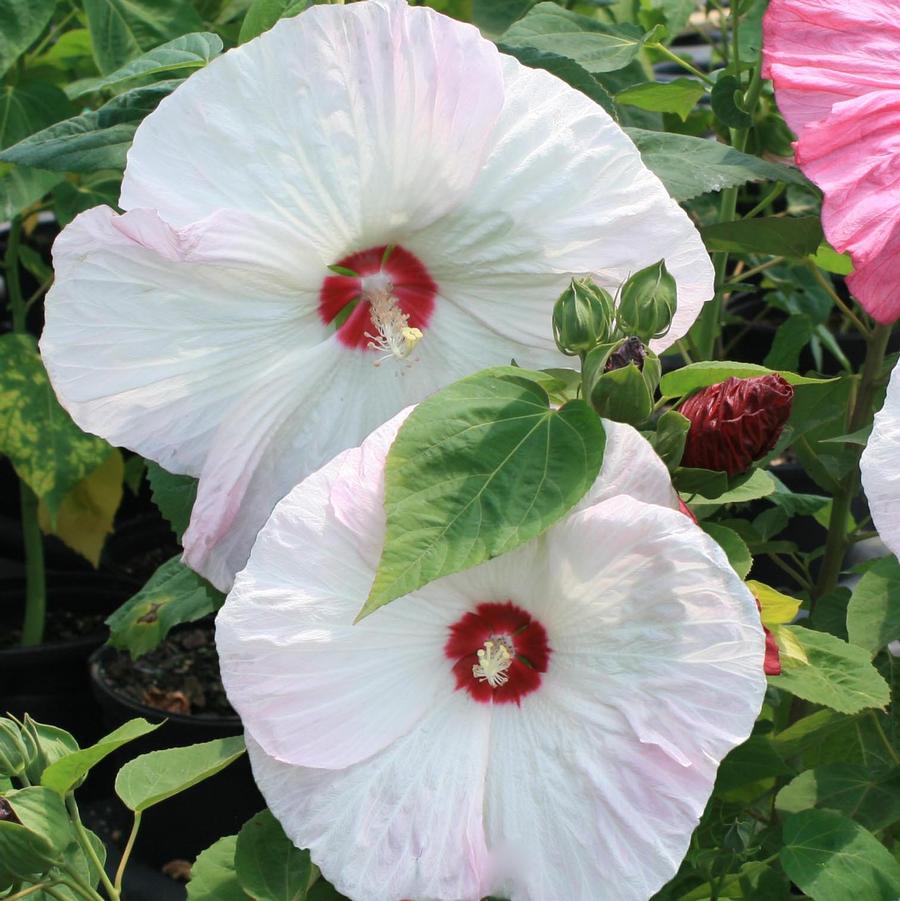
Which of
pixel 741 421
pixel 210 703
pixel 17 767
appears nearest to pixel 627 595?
pixel 741 421

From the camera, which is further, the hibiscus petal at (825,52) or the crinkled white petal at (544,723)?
the hibiscus petal at (825,52)

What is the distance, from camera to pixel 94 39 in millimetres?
1212

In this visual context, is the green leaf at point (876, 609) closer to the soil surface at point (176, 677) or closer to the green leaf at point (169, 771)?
the green leaf at point (169, 771)

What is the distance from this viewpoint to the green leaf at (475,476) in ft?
1.94

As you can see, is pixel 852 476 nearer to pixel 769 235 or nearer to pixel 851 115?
pixel 769 235

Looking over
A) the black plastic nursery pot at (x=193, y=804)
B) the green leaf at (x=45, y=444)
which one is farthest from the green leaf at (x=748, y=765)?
the green leaf at (x=45, y=444)

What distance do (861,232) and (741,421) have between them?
0.44ft

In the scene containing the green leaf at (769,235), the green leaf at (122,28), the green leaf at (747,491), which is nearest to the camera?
the green leaf at (747,491)

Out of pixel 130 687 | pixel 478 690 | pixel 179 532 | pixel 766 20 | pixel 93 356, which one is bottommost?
pixel 130 687

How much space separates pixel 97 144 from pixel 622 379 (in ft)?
1.35

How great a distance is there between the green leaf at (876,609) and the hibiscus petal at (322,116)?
0.37 m

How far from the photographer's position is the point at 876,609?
2.81 feet

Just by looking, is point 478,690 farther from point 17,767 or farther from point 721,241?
point 721,241

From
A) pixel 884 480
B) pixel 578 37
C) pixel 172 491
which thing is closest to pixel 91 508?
pixel 172 491
